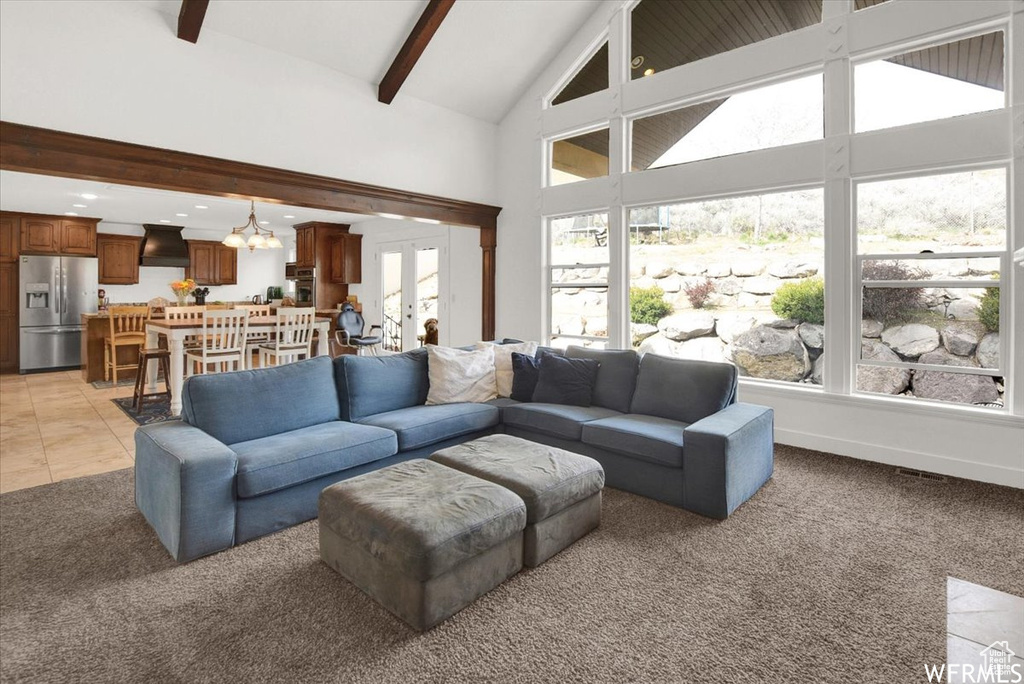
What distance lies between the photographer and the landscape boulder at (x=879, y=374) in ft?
12.9

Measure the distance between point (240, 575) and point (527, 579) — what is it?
1.27 metres

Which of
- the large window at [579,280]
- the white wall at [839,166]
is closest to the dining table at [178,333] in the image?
the large window at [579,280]

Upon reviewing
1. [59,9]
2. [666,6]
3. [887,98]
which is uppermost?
[666,6]

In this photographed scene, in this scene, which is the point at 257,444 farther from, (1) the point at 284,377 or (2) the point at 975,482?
(2) the point at 975,482

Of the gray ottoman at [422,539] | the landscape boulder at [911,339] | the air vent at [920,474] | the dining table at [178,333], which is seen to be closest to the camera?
the gray ottoman at [422,539]

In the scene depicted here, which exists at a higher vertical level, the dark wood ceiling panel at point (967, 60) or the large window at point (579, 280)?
the dark wood ceiling panel at point (967, 60)

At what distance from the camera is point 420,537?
190 cm

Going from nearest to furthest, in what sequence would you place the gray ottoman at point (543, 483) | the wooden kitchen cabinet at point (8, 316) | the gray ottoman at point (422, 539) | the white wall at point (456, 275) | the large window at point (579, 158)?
the gray ottoman at point (422, 539), the gray ottoman at point (543, 483), the large window at point (579, 158), the white wall at point (456, 275), the wooden kitchen cabinet at point (8, 316)

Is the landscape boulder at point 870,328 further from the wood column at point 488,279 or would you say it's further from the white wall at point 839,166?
the wood column at point 488,279

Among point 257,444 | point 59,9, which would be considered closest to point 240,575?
point 257,444

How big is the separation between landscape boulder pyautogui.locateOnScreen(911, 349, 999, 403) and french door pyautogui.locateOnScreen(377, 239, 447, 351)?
5611 millimetres

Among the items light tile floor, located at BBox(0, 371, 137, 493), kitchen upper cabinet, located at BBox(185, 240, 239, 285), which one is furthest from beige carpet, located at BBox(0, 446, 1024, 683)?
kitchen upper cabinet, located at BBox(185, 240, 239, 285)

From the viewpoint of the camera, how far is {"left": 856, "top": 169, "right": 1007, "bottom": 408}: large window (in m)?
3.57

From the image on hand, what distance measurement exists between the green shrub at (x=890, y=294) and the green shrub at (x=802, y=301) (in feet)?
1.04
